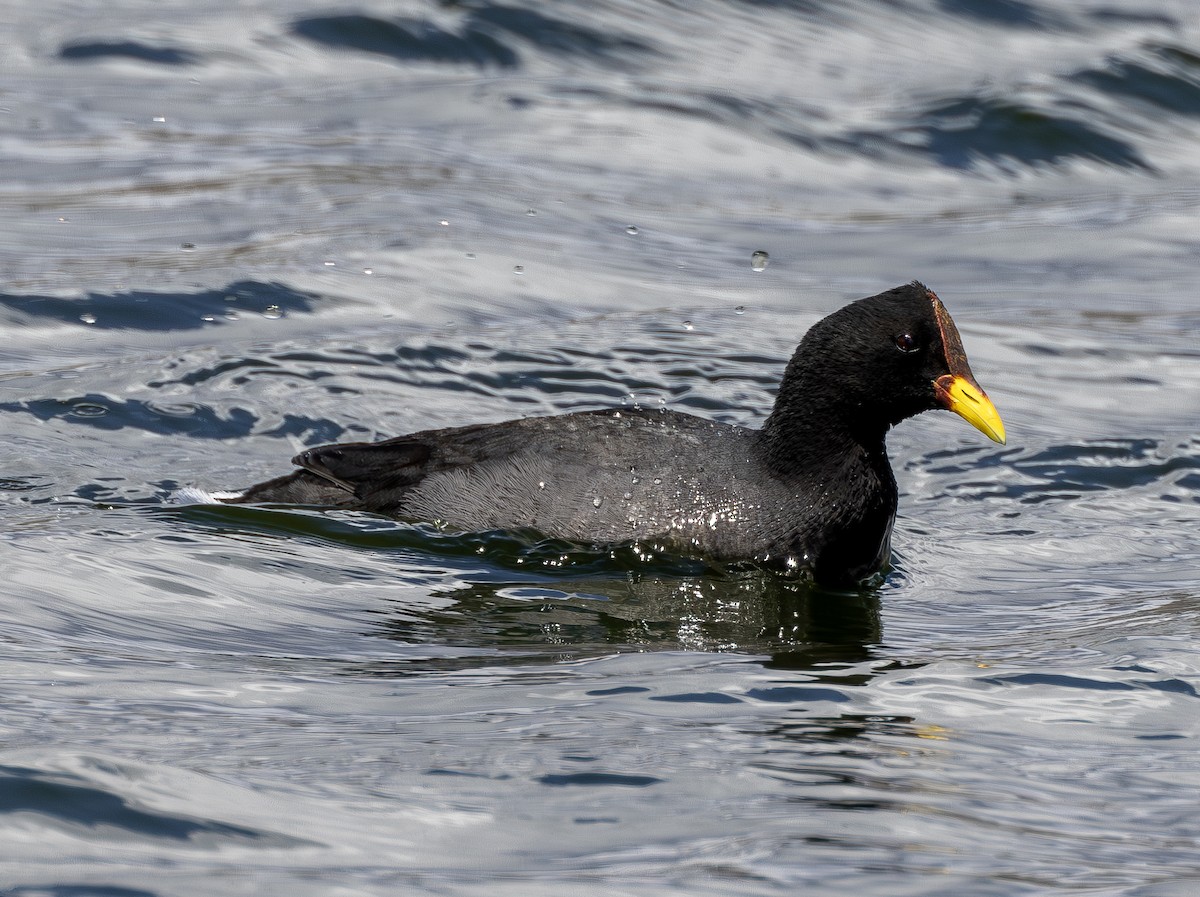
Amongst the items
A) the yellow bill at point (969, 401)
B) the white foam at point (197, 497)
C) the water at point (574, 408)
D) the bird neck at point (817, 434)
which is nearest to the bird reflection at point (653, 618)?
the water at point (574, 408)

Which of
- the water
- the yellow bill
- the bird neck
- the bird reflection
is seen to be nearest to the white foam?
the water

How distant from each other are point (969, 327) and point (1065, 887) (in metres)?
6.67

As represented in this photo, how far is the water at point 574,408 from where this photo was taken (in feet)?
14.7

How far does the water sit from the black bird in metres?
0.14

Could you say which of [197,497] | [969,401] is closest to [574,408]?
[197,497]

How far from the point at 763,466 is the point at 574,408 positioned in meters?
2.22

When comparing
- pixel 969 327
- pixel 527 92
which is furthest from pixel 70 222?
pixel 969 327

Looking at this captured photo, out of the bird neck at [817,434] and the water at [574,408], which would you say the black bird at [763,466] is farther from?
the water at [574,408]

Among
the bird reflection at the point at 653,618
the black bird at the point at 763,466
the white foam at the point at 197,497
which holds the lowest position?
the white foam at the point at 197,497

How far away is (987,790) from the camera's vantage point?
4.75 m

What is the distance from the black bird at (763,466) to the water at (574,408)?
5.5 inches

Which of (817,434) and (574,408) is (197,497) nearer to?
(574,408)

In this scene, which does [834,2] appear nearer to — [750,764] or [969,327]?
[969,327]

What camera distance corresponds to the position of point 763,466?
6.96 m
